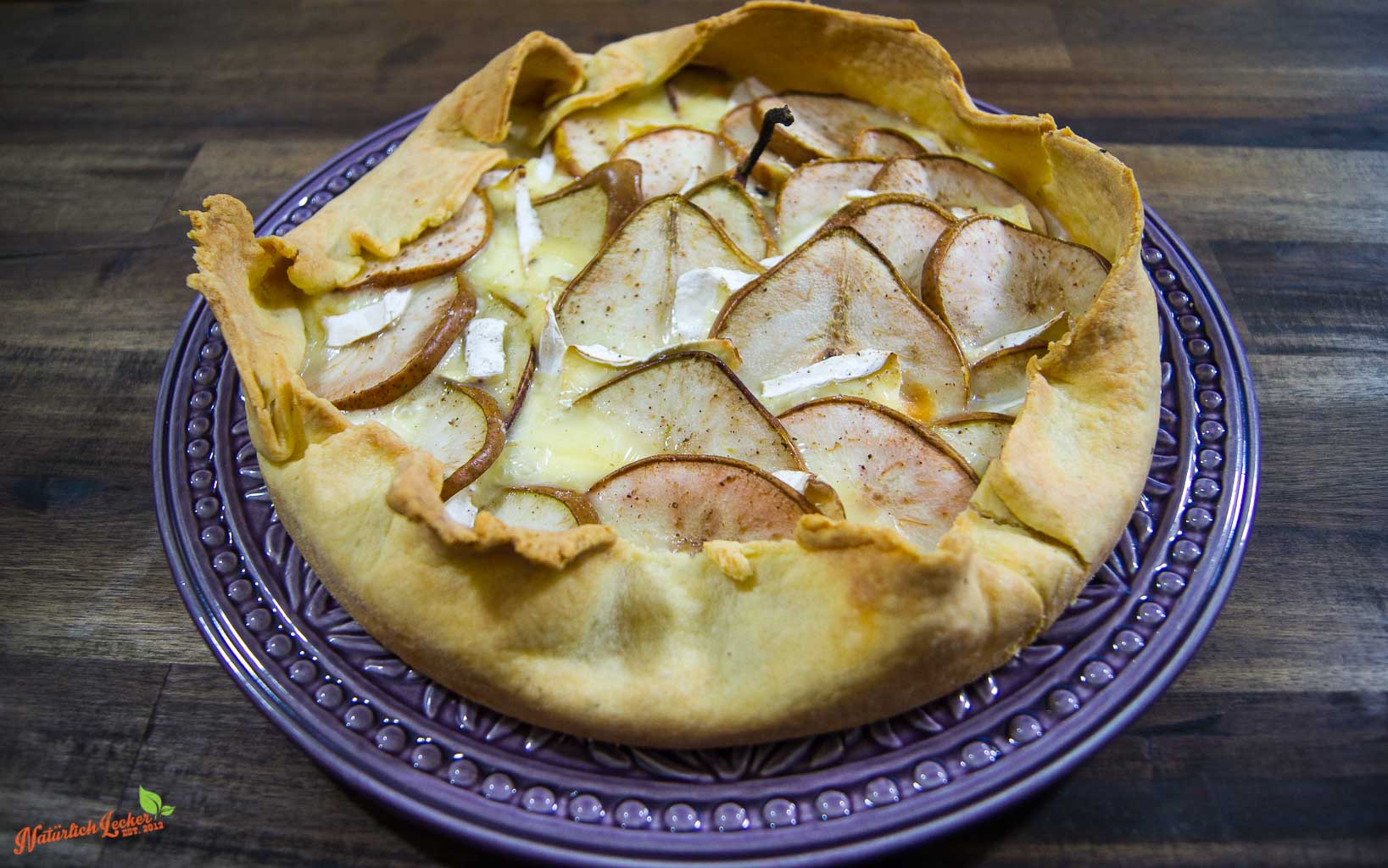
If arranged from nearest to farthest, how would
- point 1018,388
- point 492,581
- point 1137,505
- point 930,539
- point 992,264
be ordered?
1. point 492,581
2. point 930,539
3. point 1137,505
4. point 1018,388
5. point 992,264

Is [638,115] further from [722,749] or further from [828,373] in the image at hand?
[722,749]

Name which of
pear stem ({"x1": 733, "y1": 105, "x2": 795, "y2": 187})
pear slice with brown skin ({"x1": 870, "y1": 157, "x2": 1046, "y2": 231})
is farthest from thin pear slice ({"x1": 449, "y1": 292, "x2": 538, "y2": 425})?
pear slice with brown skin ({"x1": 870, "y1": 157, "x2": 1046, "y2": 231})

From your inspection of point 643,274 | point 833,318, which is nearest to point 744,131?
point 643,274

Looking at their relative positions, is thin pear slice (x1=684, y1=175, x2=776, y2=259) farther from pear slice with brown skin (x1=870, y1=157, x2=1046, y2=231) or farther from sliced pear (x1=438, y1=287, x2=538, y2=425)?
sliced pear (x1=438, y1=287, x2=538, y2=425)

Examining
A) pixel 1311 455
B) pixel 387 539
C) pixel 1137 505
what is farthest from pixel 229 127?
pixel 1311 455

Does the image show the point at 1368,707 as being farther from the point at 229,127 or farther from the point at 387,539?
the point at 229,127

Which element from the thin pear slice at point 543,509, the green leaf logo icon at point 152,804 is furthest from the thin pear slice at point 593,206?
the green leaf logo icon at point 152,804

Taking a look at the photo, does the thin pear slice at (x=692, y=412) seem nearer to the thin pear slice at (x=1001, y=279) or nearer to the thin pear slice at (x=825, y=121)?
the thin pear slice at (x=1001, y=279)

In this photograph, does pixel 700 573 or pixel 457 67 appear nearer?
pixel 700 573
